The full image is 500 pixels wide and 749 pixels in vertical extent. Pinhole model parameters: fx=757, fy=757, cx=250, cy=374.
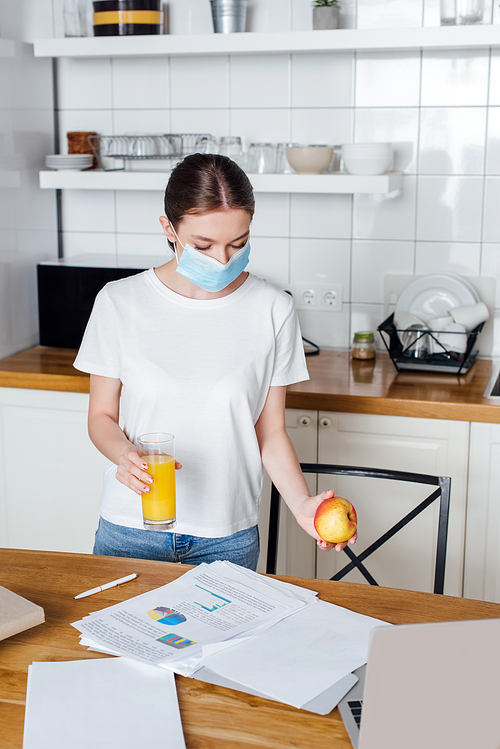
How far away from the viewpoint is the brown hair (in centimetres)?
127

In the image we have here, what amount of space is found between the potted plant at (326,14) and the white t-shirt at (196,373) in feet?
3.84

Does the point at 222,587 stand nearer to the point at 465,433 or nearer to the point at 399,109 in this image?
the point at 465,433

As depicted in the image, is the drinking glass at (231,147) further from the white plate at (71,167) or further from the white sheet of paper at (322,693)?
the white sheet of paper at (322,693)

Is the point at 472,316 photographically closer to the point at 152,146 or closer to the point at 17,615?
the point at 152,146

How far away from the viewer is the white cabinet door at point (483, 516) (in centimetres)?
193

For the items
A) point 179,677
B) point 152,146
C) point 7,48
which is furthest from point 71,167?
point 179,677

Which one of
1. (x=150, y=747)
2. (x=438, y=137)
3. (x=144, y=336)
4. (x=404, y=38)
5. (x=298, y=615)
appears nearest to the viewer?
(x=150, y=747)

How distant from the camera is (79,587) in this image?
112 centimetres

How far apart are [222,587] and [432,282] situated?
5.02 feet

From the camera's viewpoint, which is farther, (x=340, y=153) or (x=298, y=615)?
(x=340, y=153)

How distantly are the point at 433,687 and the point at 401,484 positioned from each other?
4.59 ft

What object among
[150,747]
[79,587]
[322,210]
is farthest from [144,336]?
[322,210]

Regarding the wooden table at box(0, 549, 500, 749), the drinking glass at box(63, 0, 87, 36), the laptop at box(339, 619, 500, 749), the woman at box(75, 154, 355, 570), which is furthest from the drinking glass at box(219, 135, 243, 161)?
the laptop at box(339, 619, 500, 749)

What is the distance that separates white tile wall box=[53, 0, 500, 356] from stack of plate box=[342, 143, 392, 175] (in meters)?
0.21
